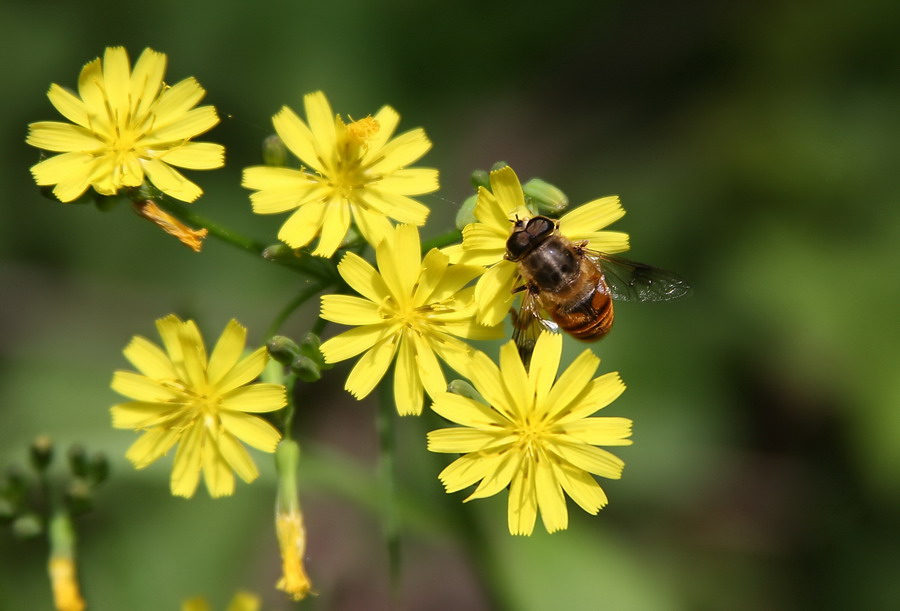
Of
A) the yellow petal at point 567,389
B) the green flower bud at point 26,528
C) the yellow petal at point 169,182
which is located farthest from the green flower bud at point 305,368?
the green flower bud at point 26,528

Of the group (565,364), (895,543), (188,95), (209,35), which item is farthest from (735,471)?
(209,35)

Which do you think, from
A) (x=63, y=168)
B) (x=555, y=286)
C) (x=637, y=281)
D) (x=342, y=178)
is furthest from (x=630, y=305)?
(x=63, y=168)

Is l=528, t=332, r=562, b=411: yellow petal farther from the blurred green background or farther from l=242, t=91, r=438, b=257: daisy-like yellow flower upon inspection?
the blurred green background

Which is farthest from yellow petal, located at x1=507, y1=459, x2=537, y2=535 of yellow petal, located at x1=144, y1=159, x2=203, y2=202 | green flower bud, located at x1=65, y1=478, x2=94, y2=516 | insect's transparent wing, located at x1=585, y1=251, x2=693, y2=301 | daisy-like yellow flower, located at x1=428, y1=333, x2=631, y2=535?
green flower bud, located at x1=65, y1=478, x2=94, y2=516

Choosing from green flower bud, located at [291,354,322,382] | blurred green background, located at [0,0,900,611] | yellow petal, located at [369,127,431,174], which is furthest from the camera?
blurred green background, located at [0,0,900,611]

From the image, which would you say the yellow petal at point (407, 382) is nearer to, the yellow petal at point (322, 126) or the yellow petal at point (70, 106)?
the yellow petal at point (322, 126)
